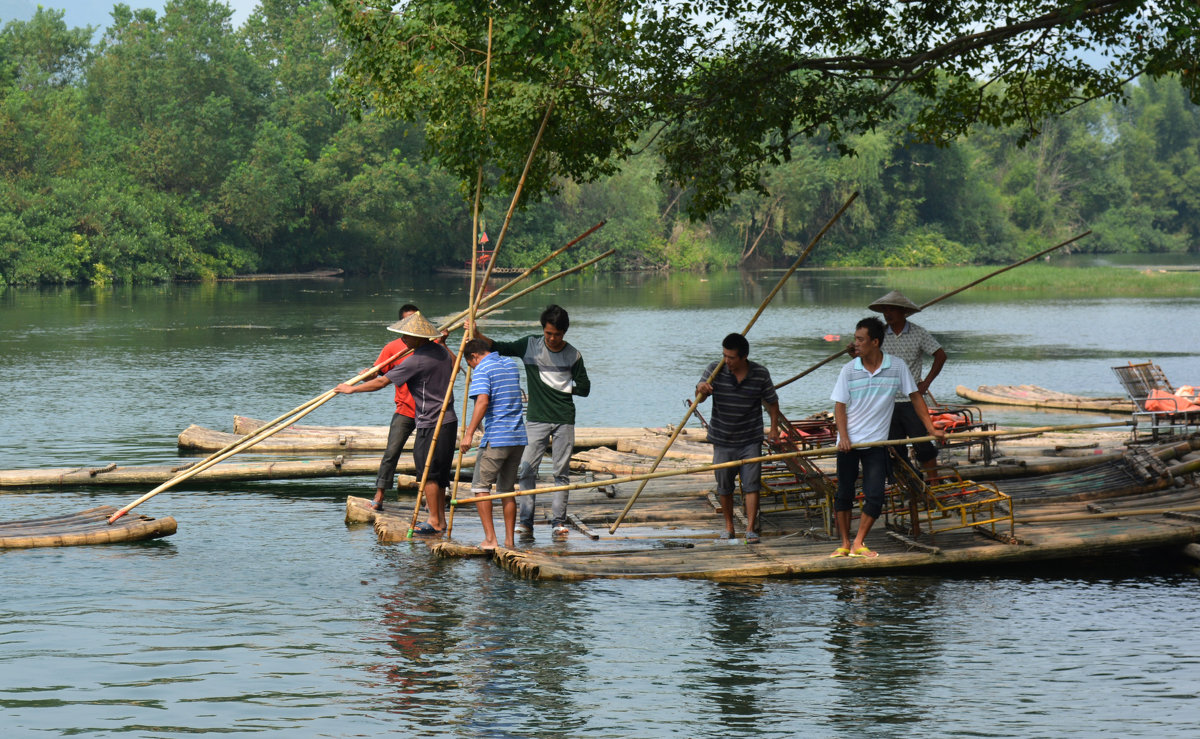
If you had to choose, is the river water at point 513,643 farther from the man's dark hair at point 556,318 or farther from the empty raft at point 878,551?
the man's dark hair at point 556,318

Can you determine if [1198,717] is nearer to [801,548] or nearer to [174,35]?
[801,548]

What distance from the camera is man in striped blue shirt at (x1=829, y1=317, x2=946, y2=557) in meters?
9.28

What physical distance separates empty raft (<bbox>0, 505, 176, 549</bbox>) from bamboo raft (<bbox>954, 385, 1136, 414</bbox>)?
14192 millimetres

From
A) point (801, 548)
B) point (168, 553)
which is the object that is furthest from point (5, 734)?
point (801, 548)

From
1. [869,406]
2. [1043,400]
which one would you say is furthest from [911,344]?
[1043,400]

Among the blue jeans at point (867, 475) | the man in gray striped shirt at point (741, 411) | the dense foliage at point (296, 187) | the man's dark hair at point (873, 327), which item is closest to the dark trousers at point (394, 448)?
the man in gray striped shirt at point (741, 411)

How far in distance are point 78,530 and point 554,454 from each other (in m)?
4.06

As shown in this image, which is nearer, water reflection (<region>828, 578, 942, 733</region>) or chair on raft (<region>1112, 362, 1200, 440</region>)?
water reflection (<region>828, 578, 942, 733</region>)

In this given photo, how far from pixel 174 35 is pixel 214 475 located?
223ft

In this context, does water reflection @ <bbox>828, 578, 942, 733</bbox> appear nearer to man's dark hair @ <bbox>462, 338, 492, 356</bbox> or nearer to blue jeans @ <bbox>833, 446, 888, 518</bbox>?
blue jeans @ <bbox>833, 446, 888, 518</bbox>

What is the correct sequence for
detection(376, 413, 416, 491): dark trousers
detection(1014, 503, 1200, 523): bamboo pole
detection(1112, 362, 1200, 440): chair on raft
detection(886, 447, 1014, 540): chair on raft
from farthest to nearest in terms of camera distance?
detection(1112, 362, 1200, 440): chair on raft, detection(376, 413, 416, 491): dark trousers, detection(1014, 503, 1200, 523): bamboo pole, detection(886, 447, 1014, 540): chair on raft

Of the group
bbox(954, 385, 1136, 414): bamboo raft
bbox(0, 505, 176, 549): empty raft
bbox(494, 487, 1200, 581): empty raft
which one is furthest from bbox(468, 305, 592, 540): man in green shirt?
bbox(954, 385, 1136, 414): bamboo raft

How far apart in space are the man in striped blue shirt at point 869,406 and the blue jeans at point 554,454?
7.61 feet

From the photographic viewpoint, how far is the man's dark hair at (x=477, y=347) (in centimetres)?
1022
